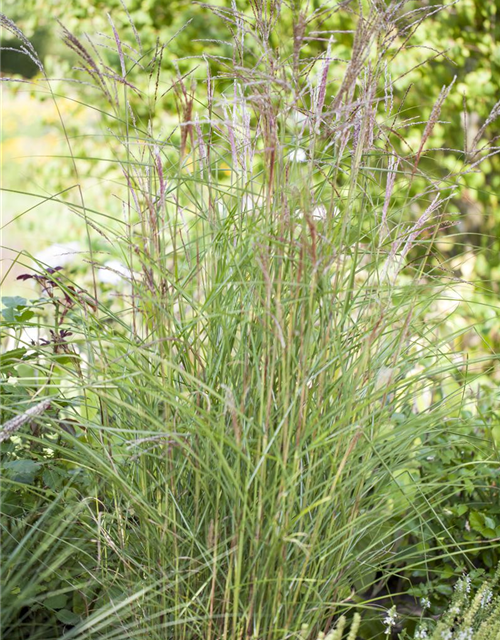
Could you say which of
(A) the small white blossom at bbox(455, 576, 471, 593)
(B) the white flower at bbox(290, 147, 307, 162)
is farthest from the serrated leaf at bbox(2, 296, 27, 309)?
(A) the small white blossom at bbox(455, 576, 471, 593)

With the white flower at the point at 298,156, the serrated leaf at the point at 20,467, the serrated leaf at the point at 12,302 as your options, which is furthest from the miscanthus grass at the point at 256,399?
the serrated leaf at the point at 12,302

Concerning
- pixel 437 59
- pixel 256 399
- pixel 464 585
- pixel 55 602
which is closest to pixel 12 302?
pixel 55 602

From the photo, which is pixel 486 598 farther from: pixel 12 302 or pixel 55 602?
pixel 12 302

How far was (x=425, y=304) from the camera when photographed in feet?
4.48

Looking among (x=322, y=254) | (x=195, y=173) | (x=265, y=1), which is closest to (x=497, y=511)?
(x=322, y=254)

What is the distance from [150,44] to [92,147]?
103 centimetres

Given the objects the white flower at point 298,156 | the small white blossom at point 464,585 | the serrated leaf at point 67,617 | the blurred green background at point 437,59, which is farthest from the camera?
the blurred green background at point 437,59

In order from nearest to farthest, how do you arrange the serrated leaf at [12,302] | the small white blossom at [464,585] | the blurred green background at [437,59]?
the small white blossom at [464,585] → the serrated leaf at [12,302] → the blurred green background at [437,59]

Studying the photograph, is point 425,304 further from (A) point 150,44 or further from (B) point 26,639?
(A) point 150,44

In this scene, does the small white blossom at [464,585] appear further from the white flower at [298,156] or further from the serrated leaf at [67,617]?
the white flower at [298,156]

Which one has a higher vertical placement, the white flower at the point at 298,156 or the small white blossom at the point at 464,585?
the white flower at the point at 298,156

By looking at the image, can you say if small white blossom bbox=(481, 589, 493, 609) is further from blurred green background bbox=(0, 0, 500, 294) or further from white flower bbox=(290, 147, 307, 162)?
blurred green background bbox=(0, 0, 500, 294)

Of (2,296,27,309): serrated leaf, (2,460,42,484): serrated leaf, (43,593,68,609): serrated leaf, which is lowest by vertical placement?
(43,593,68,609): serrated leaf

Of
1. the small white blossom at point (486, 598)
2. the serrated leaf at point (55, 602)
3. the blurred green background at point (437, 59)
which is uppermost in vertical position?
the blurred green background at point (437, 59)
